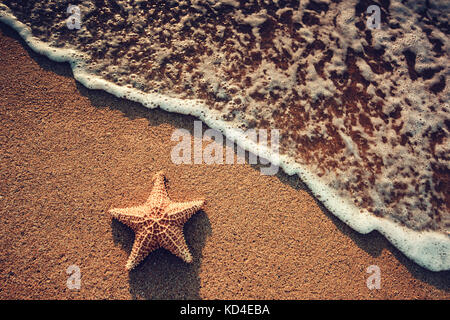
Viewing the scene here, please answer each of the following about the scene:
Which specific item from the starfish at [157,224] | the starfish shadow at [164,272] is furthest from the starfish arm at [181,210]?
the starfish shadow at [164,272]

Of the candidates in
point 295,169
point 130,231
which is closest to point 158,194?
point 130,231

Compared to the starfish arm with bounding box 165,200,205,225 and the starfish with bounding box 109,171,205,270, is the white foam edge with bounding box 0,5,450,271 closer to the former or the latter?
the starfish arm with bounding box 165,200,205,225

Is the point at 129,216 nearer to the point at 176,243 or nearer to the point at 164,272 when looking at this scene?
the point at 176,243

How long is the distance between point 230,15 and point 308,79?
141 centimetres

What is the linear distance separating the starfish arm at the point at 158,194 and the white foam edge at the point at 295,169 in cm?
86

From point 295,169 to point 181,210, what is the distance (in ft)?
4.66

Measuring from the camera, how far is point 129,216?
8.70ft

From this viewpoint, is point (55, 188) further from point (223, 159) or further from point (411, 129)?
point (411, 129)

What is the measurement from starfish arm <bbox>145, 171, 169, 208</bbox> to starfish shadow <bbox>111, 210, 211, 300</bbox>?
0.42m

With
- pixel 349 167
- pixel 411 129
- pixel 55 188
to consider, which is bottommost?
pixel 55 188

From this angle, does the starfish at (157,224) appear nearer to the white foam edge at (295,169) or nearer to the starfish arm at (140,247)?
the starfish arm at (140,247)

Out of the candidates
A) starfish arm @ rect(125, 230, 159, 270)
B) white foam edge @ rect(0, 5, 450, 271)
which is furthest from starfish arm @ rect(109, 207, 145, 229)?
white foam edge @ rect(0, 5, 450, 271)
